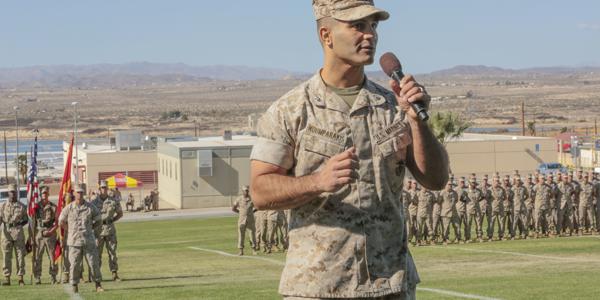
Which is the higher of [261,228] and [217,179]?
[261,228]

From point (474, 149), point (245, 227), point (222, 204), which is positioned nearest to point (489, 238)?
point (245, 227)

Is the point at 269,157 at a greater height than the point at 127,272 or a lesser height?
greater

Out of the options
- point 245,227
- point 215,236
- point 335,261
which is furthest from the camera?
point 215,236

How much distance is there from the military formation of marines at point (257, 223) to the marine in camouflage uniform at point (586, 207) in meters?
8.84

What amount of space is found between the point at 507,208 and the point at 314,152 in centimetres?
3116

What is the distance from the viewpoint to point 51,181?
105 metres

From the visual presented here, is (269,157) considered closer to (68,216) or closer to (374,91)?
(374,91)

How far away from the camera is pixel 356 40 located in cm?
538

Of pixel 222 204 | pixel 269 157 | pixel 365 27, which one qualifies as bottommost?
pixel 222 204

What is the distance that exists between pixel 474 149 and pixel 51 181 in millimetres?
41268

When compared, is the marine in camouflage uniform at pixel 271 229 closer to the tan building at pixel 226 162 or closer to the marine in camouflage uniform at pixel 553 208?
the marine in camouflage uniform at pixel 553 208

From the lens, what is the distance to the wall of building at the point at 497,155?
78188 mm

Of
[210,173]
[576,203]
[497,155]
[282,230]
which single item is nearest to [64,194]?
[282,230]

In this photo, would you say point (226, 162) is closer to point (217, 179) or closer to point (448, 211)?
point (217, 179)
